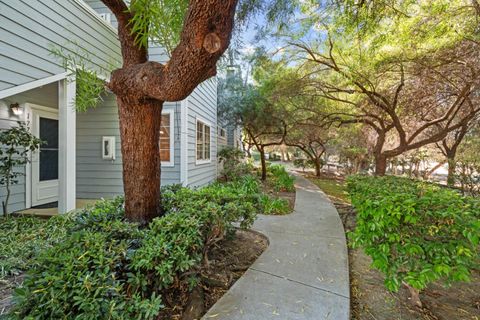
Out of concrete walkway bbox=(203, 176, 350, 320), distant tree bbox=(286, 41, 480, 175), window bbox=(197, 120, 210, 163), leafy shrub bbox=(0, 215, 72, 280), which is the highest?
distant tree bbox=(286, 41, 480, 175)

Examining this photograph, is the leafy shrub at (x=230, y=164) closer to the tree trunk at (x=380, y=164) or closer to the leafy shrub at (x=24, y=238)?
the tree trunk at (x=380, y=164)

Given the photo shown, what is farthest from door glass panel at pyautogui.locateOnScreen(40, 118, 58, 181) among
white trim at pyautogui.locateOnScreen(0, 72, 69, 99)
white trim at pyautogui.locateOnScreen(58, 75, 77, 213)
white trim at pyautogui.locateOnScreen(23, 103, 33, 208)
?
white trim at pyautogui.locateOnScreen(0, 72, 69, 99)

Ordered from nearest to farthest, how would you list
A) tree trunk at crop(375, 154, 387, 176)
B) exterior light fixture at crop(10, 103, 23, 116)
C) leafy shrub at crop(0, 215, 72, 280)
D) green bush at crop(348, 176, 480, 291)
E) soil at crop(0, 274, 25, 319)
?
1. green bush at crop(348, 176, 480, 291)
2. soil at crop(0, 274, 25, 319)
3. leafy shrub at crop(0, 215, 72, 280)
4. exterior light fixture at crop(10, 103, 23, 116)
5. tree trunk at crop(375, 154, 387, 176)

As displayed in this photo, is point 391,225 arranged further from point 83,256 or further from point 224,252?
point 83,256

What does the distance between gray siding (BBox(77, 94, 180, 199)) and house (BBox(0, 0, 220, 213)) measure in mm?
24

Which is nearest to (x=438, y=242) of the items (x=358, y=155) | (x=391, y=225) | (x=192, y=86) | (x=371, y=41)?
(x=391, y=225)

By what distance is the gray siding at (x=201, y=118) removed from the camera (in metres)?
6.14

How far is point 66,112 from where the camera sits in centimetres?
392

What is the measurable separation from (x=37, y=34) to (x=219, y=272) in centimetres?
434

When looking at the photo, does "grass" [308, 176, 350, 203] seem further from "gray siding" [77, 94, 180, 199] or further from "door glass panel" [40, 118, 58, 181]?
"door glass panel" [40, 118, 58, 181]

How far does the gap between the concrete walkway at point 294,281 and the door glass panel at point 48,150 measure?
4.83m

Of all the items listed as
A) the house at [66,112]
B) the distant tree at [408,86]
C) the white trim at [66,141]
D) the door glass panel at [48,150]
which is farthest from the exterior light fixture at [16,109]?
the distant tree at [408,86]

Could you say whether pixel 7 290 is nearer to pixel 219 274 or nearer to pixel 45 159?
pixel 219 274

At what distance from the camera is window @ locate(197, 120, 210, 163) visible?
7156 millimetres
